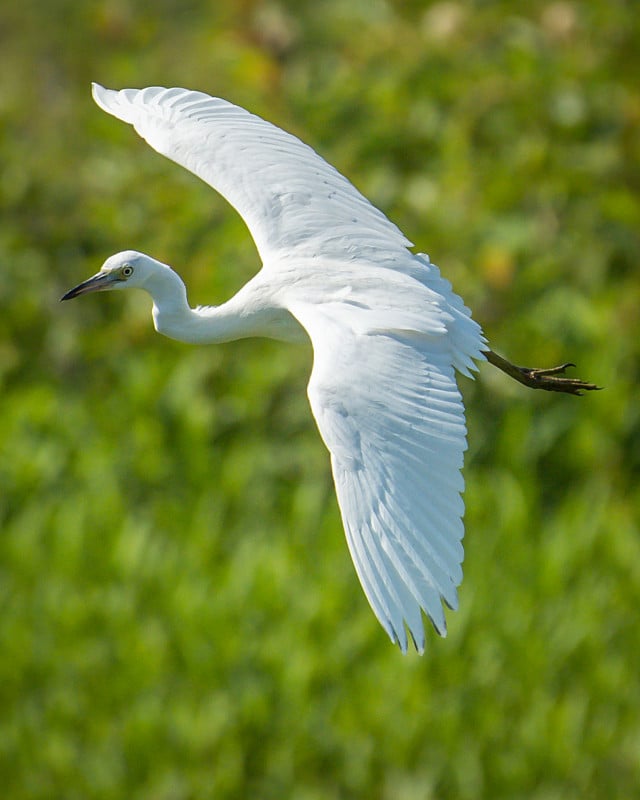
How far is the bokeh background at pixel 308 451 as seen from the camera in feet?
18.1

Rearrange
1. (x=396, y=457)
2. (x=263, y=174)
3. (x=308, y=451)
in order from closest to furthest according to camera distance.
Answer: (x=396, y=457), (x=263, y=174), (x=308, y=451)

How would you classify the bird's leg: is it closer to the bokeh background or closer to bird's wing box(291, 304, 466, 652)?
bird's wing box(291, 304, 466, 652)

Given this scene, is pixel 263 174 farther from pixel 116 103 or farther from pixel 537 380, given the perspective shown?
pixel 537 380

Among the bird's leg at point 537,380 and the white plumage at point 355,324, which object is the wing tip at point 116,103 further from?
the bird's leg at point 537,380

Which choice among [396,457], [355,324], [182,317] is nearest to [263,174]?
[182,317]

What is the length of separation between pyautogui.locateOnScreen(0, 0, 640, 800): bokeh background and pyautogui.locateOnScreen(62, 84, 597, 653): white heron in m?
1.94

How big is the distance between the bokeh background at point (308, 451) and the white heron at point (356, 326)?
194 centimetres

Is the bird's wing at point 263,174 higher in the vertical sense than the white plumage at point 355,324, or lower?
higher

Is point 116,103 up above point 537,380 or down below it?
above

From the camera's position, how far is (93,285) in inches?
132

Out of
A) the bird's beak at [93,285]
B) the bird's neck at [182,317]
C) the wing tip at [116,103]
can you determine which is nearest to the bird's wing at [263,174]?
the wing tip at [116,103]

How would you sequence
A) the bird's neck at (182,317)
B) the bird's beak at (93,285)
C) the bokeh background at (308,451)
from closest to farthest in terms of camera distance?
1. the bird's beak at (93,285)
2. the bird's neck at (182,317)
3. the bokeh background at (308,451)

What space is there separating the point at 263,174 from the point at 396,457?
0.99 meters

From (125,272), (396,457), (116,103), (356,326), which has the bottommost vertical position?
(396,457)
